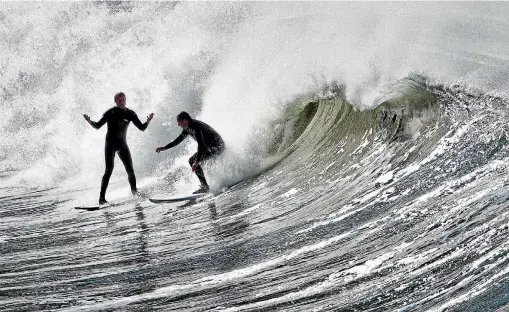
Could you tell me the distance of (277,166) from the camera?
10.5 meters

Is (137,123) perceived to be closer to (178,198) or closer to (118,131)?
(118,131)

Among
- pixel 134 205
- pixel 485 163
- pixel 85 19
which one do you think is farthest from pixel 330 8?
pixel 485 163

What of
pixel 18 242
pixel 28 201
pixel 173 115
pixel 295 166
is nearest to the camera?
pixel 18 242

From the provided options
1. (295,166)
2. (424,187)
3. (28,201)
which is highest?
(28,201)

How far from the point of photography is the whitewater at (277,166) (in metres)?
5.94

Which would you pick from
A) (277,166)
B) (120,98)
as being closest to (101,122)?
(120,98)

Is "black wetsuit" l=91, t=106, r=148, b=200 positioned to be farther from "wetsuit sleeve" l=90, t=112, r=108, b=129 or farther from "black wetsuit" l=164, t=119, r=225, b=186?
"black wetsuit" l=164, t=119, r=225, b=186

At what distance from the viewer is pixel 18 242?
873cm

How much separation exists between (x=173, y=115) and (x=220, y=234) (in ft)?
20.5

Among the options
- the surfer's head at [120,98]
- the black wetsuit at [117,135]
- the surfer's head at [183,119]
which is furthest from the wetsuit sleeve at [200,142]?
the surfer's head at [120,98]

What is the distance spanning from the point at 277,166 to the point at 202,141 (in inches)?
43.8

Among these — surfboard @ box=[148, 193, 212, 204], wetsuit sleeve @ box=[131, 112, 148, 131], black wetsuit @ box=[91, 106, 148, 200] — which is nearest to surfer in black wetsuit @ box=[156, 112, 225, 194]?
surfboard @ box=[148, 193, 212, 204]

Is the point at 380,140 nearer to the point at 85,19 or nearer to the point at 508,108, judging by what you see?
the point at 508,108

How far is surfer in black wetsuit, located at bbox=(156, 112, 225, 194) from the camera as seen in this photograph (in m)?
10.0
